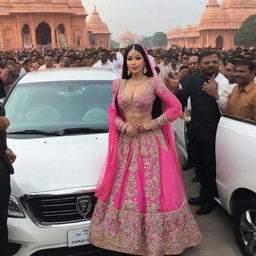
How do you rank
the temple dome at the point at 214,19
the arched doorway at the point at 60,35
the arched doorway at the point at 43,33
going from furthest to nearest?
the temple dome at the point at 214,19 < the arched doorway at the point at 43,33 < the arched doorway at the point at 60,35

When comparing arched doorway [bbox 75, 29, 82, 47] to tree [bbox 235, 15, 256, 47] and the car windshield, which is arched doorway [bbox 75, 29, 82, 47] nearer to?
tree [bbox 235, 15, 256, 47]

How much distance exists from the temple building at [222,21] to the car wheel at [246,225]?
56303 millimetres

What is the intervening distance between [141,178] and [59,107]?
1329 millimetres

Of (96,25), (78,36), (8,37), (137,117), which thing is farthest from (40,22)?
(137,117)

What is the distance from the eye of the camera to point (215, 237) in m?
3.15

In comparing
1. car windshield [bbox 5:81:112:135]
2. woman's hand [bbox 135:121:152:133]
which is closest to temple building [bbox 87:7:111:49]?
car windshield [bbox 5:81:112:135]

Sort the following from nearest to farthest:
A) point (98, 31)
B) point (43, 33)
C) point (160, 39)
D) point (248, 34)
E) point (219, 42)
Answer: point (248, 34) → point (43, 33) → point (219, 42) → point (98, 31) → point (160, 39)

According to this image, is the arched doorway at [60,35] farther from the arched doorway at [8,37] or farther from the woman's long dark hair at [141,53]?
the woman's long dark hair at [141,53]

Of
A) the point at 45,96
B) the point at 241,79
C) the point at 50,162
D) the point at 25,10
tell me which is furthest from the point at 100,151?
the point at 25,10

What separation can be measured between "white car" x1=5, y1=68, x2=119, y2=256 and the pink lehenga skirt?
0.17 m

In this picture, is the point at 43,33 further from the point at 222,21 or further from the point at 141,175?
the point at 141,175

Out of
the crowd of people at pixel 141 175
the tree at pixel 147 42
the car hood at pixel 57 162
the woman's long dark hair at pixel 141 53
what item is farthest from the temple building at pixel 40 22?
the tree at pixel 147 42

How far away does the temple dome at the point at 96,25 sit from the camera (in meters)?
69.6

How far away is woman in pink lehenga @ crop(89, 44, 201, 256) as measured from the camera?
243cm
